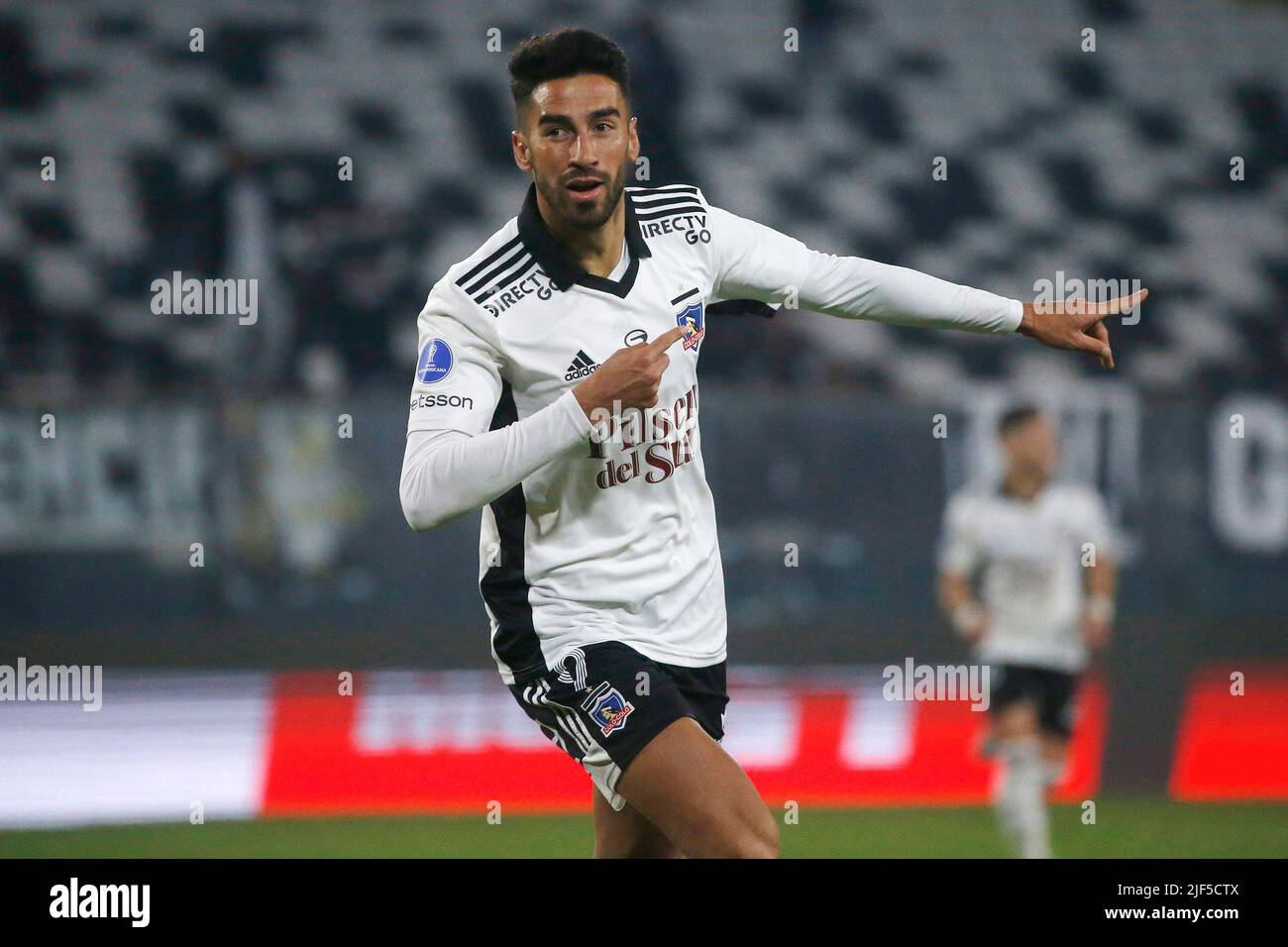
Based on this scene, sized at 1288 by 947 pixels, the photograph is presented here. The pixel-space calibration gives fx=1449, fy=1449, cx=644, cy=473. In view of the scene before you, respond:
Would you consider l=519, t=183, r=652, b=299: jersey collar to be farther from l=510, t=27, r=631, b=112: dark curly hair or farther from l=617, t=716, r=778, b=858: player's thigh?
l=617, t=716, r=778, b=858: player's thigh

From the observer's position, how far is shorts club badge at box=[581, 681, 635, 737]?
290 centimetres

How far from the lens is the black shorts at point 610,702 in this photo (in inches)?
114

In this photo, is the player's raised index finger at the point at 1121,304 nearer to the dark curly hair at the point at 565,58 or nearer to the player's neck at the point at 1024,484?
the dark curly hair at the point at 565,58

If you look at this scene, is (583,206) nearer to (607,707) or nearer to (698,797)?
(607,707)

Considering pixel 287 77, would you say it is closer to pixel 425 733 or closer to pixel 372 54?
pixel 372 54

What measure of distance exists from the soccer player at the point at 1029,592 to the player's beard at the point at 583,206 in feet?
10.9

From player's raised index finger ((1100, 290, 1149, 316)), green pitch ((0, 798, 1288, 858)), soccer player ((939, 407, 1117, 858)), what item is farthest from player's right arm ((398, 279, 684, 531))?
soccer player ((939, 407, 1117, 858))

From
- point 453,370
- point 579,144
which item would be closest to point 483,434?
point 453,370

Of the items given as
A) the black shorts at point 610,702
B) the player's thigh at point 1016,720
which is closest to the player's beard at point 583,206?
the black shorts at point 610,702

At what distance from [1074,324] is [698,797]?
1388 millimetres

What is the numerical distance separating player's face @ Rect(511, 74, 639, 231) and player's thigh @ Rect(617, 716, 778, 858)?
1.08m

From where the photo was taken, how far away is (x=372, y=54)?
1038 centimetres

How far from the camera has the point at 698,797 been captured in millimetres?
2748
